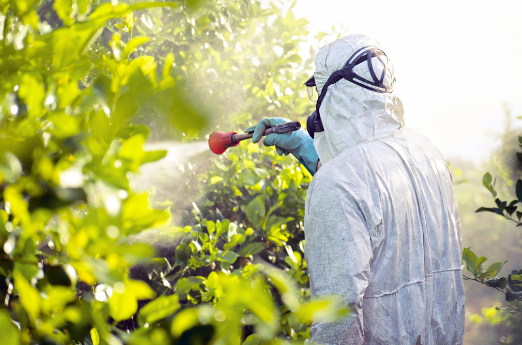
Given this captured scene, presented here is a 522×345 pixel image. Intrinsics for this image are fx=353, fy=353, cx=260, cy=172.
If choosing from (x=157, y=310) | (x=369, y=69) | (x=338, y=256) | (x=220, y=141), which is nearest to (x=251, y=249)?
(x=220, y=141)

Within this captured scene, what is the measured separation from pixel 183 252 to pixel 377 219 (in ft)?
2.81

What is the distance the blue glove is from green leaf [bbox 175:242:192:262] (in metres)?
0.74

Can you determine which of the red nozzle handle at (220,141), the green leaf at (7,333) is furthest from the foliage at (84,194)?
the red nozzle handle at (220,141)

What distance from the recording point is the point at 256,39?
2576 mm

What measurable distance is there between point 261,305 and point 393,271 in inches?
40.5

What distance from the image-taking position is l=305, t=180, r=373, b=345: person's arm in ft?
3.45

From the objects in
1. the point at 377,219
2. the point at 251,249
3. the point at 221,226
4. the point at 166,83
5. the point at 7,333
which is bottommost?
the point at 251,249

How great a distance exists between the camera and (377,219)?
3.77 feet

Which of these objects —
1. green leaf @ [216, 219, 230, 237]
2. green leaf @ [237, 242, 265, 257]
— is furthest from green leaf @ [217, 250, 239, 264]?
green leaf @ [237, 242, 265, 257]

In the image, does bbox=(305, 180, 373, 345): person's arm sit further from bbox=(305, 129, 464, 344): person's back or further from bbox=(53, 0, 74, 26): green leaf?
bbox=(53, 0, 74, 26): green leaf

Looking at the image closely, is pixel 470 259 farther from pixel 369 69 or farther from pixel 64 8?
pixel 64 8

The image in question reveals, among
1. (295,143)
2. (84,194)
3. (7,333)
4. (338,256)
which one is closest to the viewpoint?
(7,333)

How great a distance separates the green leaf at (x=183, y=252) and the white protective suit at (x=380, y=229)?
0.59m

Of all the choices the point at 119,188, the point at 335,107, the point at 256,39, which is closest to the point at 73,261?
the point at 119,188
